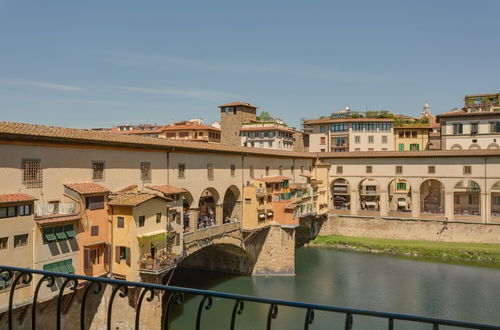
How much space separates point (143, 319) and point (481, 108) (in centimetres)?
5353

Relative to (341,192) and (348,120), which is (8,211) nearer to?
(348,120)

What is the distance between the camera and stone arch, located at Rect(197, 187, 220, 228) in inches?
1258

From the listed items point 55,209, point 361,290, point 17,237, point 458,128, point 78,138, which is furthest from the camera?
point 458,128

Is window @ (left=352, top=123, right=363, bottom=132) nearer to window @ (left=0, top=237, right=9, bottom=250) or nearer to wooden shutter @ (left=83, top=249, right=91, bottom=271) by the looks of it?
wooden shutter @ (left=83, top=249, right=91, bottom=271)

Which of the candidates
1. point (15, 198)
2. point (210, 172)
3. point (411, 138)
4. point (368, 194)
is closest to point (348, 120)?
point (411, 138)

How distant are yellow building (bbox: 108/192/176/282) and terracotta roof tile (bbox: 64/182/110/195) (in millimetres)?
887

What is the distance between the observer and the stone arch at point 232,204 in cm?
3516

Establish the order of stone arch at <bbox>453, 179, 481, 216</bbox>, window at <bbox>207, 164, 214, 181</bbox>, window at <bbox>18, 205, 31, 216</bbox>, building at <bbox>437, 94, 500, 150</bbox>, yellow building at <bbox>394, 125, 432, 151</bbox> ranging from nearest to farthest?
window at <bbox>18, 205, 31, 216</bbox> < window at <bbox>207, 164, 214, 181</bbox> < building at <bbox>437, 94, 500, 150</bbox> < stone arch at <bbox>453, 179, 481, 216</bbox> < yellow building at <bbox>394, 125, 432, 151</bbox>

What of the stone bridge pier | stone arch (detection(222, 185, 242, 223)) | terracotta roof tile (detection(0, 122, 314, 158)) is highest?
terracotta roof tile (detection(0, 122, 314, 158))

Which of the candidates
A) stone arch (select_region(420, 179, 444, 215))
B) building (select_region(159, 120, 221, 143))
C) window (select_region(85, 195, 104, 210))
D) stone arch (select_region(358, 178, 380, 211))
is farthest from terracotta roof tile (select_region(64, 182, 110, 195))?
stone arch (select_region(420, 179, 444, 215))

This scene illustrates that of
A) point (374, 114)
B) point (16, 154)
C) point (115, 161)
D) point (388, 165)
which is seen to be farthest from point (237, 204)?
point (374, 114)

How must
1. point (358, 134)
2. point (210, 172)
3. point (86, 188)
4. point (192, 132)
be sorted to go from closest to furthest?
point (86, 188) → point (210, 172) → point (358, 134) → point (192, 132)

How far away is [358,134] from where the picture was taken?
64375mm

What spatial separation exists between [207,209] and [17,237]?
947 inches
